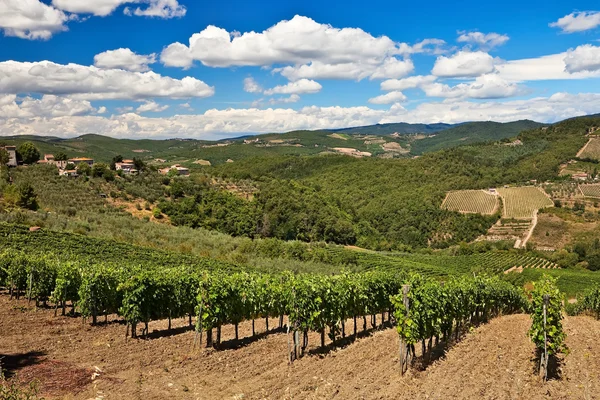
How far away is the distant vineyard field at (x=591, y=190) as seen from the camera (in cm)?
11700

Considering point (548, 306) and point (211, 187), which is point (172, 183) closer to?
point (211, 187)

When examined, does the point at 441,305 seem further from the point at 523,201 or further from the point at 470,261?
the point at 523,201

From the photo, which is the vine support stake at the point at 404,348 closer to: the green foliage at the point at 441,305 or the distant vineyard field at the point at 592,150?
the green foliage at the point at 441,305

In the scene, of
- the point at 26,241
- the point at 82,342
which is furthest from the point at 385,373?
the point at 26,241

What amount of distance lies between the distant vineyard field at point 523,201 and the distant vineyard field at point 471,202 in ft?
11.9

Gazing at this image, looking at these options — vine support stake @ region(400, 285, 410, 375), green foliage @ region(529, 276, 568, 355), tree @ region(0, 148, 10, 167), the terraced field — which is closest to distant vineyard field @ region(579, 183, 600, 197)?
the terraced field

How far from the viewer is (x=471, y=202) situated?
125 meters

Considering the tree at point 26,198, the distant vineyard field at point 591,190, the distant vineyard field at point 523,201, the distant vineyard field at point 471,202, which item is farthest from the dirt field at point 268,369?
the distant vineyard field at point 591,190

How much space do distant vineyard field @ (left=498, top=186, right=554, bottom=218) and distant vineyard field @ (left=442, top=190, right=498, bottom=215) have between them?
3641mm

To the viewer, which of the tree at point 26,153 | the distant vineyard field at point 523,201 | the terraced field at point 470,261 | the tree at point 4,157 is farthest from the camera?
the distant vineyard field at point 523,201

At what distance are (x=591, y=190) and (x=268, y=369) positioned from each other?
447 feet

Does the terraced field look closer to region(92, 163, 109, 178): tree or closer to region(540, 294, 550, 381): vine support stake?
region(92, 163, 109, 178): tree

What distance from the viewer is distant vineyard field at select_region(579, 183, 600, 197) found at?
384 ft

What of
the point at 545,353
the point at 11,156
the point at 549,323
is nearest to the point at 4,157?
the point at 11,156
